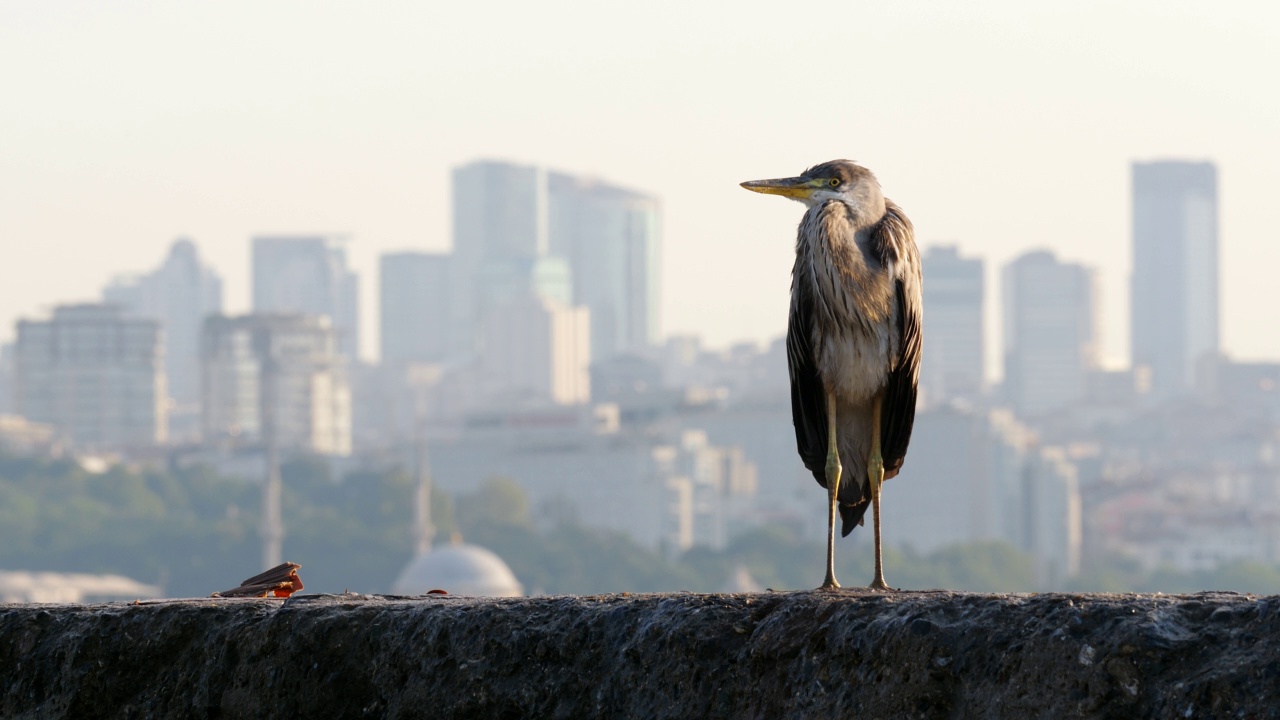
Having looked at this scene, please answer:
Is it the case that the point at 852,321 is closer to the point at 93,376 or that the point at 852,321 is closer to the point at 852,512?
the point at 852,512

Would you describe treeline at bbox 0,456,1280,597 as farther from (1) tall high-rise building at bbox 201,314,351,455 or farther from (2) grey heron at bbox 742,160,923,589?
(2) grey heron at bbox 742,160,923,589

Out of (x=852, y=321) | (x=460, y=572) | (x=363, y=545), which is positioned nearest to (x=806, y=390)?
(x=852, y=321)

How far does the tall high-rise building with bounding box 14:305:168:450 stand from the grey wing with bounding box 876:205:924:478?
524ft

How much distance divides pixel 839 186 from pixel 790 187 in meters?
0.09

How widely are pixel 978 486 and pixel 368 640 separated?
5236 inches

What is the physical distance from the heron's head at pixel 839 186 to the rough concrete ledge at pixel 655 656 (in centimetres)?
123

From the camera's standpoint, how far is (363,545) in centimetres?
11038

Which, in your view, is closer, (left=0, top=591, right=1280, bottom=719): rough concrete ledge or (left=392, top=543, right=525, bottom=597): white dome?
(left=0, top=591, right=1280, bottom=719): rough concrete ledge

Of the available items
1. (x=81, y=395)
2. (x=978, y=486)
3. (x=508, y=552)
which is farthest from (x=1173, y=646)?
(x=81, y=395)

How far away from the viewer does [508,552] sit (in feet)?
365

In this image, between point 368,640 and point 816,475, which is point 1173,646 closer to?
point 368,640

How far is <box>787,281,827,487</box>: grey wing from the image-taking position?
4414 mm

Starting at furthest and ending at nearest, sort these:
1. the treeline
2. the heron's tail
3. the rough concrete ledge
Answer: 1. the treeline
2. the heron's tail
3. the rough concrete ledge

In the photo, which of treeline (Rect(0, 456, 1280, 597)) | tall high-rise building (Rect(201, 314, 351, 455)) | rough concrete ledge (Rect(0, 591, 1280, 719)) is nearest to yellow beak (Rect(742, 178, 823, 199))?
rough concrete ledge (Rect(0, 591, 1280, 719))
